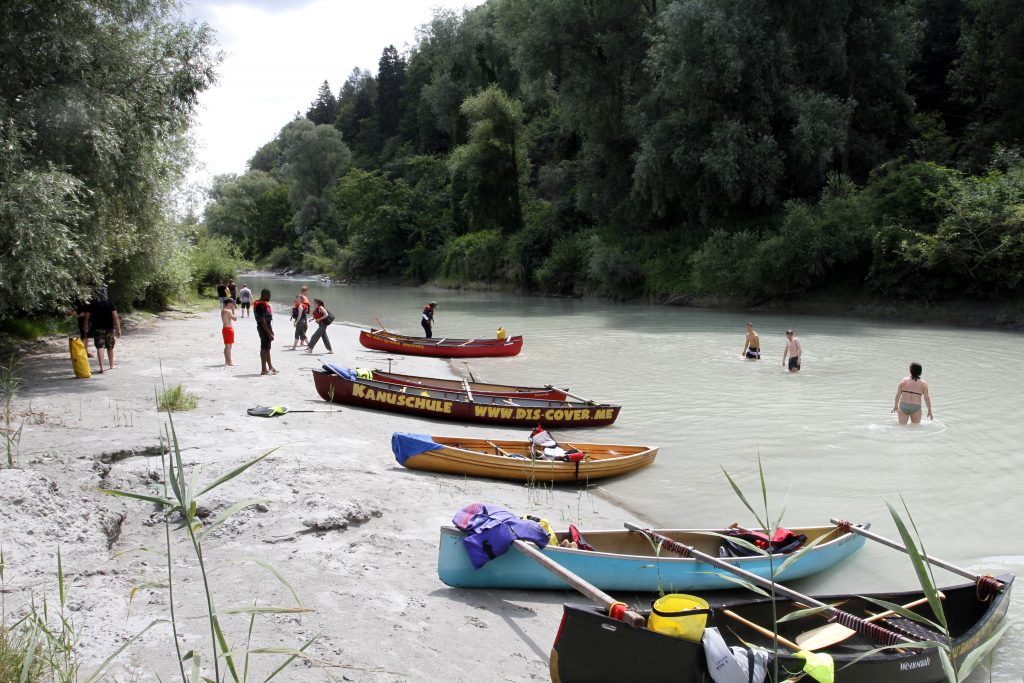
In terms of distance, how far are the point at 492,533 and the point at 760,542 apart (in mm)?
2508

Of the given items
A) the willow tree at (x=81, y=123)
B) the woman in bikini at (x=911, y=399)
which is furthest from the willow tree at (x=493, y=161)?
the woman in bikini at (x=911, y=399)

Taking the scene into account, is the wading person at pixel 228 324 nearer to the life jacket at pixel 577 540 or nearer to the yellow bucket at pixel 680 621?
the life jacket at pixel 577 540

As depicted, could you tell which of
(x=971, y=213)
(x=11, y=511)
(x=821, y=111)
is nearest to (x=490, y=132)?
(x=821, y=111)

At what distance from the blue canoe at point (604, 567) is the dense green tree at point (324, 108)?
447ft

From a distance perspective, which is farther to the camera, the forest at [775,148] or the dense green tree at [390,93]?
the dense green tree at [390,93]

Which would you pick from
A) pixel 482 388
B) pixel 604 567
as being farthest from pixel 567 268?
pixel 604 567

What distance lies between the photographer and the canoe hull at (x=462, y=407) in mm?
13289

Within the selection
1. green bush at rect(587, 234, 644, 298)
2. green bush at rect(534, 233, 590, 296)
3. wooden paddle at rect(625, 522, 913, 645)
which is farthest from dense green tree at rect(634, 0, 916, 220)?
wooden paddle at rect(625, 522, 913, 645)

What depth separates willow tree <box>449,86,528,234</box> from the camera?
5628 centimetres

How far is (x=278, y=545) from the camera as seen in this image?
21.7 ft

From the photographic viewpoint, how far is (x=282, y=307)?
136ft

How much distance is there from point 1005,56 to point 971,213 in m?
12.3

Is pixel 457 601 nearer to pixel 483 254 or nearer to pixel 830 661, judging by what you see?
pixel 830 661

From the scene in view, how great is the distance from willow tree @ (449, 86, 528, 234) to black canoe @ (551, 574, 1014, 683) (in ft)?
177
